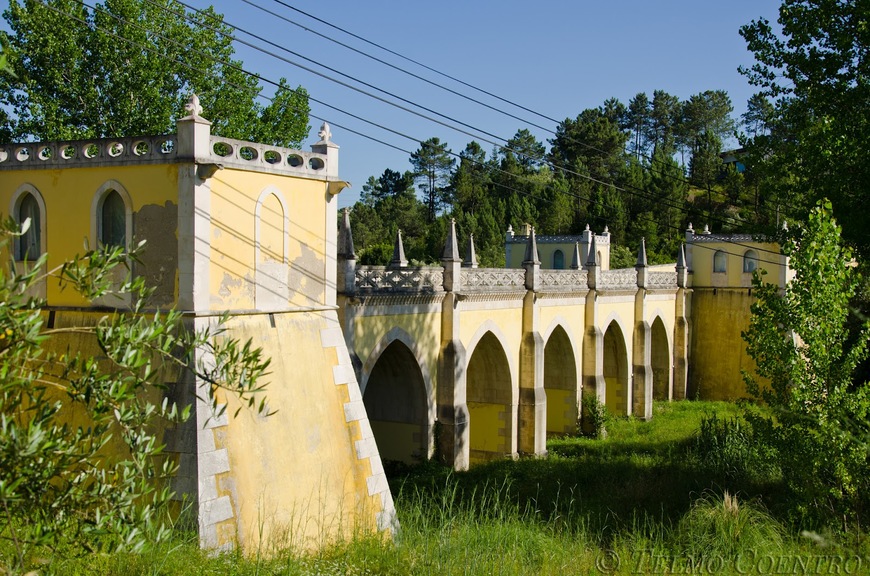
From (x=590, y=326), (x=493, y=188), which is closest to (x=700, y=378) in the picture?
(x=590, y=326)

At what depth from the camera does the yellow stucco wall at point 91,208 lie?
12438 mm

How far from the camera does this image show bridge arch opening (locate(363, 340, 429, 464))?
22531 mm

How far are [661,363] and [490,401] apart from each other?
16201 mm

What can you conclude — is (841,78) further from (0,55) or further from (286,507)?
(0,55)

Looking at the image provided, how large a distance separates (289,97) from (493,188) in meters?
40.1

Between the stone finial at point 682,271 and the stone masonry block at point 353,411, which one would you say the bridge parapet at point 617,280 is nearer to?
the stone finial at point 682,271

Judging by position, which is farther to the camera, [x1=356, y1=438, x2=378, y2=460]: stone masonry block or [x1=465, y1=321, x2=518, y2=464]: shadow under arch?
[x1=465, y1=321, x2=518, y2=464]: shadow under arch

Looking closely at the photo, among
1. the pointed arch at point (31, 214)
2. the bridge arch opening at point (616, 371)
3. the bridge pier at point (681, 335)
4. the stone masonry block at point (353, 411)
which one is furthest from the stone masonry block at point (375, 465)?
the bridge pier at point (681, 335)

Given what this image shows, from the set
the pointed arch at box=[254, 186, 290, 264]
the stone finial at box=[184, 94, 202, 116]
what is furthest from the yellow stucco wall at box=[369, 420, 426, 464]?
the stone finial at box=[184, 94, 202, 116]

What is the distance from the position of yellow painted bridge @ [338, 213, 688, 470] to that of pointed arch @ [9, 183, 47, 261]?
7.08 metres

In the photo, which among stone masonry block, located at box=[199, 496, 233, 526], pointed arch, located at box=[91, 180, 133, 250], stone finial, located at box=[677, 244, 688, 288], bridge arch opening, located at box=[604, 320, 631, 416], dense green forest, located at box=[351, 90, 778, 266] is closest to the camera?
stone masonry block, located at box=[199, 496, 233, 526]

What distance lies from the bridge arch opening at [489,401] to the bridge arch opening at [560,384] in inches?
191

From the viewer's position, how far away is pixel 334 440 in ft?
46.7

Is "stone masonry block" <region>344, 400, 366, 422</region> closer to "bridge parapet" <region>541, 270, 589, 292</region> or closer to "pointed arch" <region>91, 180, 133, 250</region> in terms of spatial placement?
"pointed arch" <region>91, 180, 133, 250</region>
